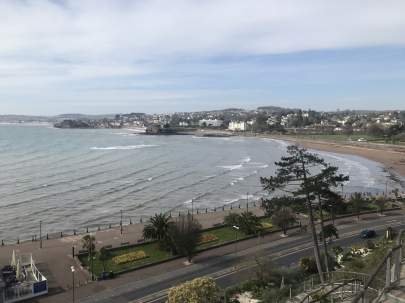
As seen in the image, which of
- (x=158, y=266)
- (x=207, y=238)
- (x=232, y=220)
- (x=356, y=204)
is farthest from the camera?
(x=356, y=204)

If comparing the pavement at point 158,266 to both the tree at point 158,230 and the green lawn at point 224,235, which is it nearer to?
the green lawn at point 224,235

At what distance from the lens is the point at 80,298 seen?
25203 millimetres

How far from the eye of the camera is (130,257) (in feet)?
104

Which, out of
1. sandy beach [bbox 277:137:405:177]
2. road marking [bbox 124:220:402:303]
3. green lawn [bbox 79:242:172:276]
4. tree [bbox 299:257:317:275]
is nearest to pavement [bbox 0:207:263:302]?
green lawn [bbox 79:242:172:276]

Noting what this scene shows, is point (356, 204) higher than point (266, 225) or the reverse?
higher

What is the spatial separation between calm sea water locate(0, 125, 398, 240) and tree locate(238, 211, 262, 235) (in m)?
12.8

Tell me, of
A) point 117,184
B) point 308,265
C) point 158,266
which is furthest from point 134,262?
point 117,184

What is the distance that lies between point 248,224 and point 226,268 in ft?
26.5

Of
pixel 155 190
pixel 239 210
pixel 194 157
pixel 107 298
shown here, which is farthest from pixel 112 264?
pixel 194 157

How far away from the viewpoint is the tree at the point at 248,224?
37219 mm

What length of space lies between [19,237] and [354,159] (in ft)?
254

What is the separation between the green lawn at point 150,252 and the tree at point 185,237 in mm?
1164

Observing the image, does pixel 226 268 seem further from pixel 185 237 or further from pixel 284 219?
pixel 284 219

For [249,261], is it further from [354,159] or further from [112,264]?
[354,159]
